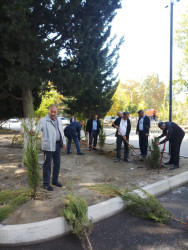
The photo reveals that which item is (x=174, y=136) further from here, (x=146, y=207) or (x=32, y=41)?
(x=32, y=41)

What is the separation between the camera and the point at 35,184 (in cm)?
361

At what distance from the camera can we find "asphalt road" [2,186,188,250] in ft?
8.20

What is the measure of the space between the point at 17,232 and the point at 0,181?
7.75 ft

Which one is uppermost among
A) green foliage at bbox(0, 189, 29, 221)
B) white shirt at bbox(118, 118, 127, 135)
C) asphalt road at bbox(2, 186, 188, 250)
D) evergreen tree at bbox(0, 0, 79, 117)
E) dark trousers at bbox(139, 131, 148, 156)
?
evergreen tree at bbox(0, 0, 79, 117)

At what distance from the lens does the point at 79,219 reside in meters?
2.77

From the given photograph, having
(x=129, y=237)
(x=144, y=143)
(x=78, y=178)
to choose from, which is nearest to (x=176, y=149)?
(x=144, y=143)

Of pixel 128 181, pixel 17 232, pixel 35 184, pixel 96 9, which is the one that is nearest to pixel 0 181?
pixel 35 184

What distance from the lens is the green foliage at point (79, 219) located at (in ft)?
8.71

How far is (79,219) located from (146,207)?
1.07m

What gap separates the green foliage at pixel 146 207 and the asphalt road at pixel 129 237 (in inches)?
3.4

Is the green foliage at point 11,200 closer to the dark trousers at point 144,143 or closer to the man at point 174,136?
the man at point 174,136

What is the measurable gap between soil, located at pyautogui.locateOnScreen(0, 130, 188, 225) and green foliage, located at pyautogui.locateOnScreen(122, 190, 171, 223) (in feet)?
1.56

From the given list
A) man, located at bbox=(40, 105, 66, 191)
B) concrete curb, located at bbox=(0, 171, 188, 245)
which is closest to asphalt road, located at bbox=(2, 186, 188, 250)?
concrete curb, located at bbox=(0, 171, 188, 245)

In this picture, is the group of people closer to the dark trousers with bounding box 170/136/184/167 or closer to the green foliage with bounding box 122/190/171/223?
the dark trousers with bounding box 170/136/184/167
